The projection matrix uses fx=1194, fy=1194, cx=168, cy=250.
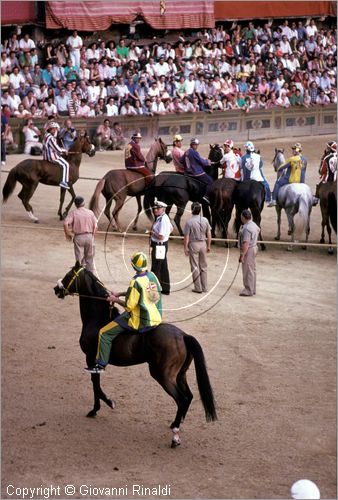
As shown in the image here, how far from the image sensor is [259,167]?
2384cm

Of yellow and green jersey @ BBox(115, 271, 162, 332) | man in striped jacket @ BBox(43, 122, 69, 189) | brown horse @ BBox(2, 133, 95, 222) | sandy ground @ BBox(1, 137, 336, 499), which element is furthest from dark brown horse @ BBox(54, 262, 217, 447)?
man in striped jacket @ BBox(43, 122, 69, 189)

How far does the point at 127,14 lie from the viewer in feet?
114

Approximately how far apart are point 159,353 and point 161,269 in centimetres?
602

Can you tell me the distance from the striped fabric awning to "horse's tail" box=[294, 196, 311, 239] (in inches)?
421

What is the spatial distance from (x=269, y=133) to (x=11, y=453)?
23.5 meters

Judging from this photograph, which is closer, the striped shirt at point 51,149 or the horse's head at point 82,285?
the horse's head at point 82,285

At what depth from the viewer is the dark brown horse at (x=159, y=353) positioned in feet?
45.5

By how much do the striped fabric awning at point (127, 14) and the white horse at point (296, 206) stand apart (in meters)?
10.3

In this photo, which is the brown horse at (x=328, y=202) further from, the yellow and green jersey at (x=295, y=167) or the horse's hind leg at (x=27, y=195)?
the horse's hind leg at (x=27, y=195)

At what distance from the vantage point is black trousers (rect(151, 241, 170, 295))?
19547mm

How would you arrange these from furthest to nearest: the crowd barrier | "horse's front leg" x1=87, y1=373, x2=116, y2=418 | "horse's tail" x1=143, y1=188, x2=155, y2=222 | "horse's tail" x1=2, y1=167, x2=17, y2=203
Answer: the crowd barrier < "horse's tail" x1=2, y1=167, x2=17, y2=203 < "horse's tail" x1=143, y1=188, x2=155, y2=222 < "horse's front leg" x1=87, y1=373, x2=116, y2=418

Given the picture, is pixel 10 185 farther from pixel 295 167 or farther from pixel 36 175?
pixel 295 167

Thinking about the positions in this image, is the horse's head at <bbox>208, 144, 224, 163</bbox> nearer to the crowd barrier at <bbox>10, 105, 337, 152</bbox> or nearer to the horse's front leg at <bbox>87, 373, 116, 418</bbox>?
the crowd barrier at <bbox>10, 105, 337, 152</bbox>

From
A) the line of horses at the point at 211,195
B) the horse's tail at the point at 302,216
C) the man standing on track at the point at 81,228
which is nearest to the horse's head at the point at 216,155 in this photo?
the line of horses at the point at 211,195
